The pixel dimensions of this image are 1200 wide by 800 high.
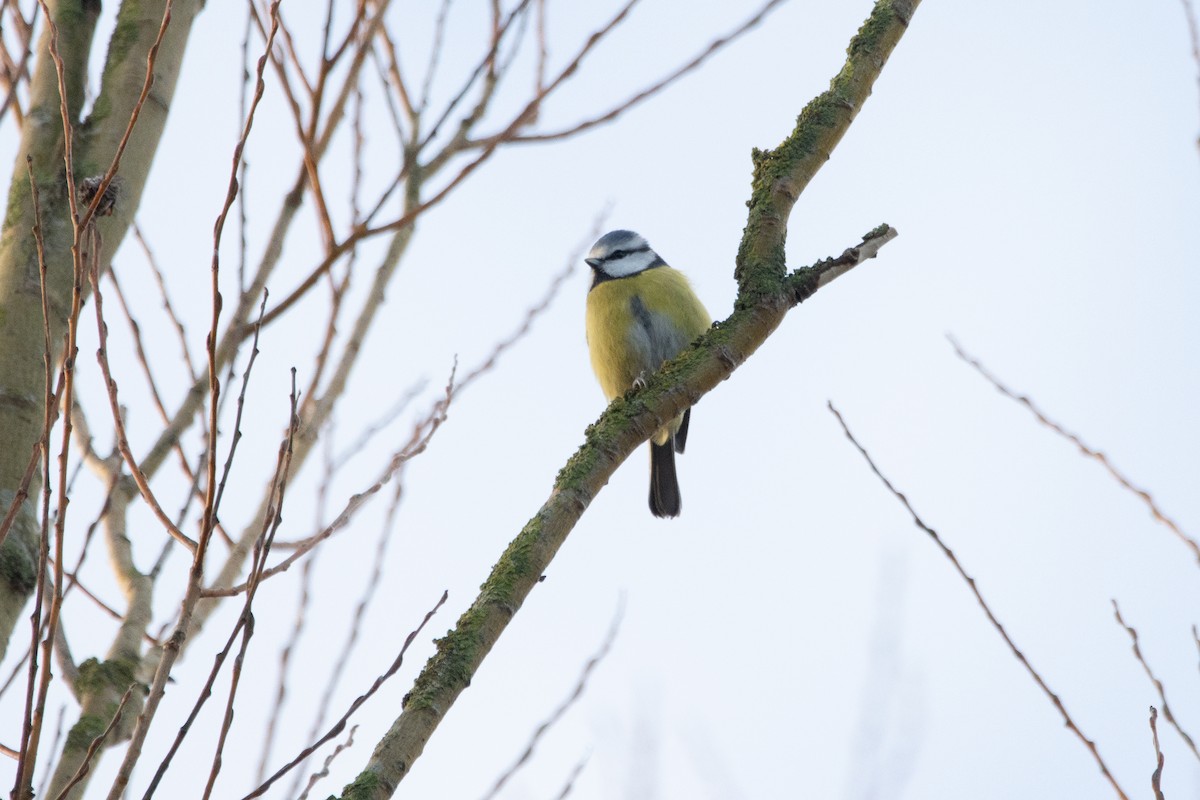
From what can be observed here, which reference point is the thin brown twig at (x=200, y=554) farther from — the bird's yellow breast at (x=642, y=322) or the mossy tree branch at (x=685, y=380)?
the bird's yellow breast at (x=642, y=322)

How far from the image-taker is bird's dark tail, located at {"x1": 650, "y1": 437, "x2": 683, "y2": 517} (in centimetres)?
574

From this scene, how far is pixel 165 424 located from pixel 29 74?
70 cm

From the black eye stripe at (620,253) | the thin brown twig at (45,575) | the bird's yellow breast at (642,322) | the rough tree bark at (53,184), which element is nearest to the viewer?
the thin brown twig at (45,575)

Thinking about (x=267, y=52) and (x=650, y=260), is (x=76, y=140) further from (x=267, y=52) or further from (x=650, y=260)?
(x=650, y=260)

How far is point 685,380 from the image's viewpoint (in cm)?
218

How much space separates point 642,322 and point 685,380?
2979mm

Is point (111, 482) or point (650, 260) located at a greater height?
point (650, 260)

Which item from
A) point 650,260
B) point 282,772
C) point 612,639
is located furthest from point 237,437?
point 650,260

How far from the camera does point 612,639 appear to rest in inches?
110

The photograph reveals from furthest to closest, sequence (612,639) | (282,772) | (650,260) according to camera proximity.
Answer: (650,260) < (612,639) < (282,772)

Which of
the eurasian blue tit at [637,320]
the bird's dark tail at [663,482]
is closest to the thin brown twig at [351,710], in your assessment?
the eurasian blue tit at [637,320]

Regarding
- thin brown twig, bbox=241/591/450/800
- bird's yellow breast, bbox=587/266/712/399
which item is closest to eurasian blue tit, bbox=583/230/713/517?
bird's yellow breast, bbox=587/266/712/399

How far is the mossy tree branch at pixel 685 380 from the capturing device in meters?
1.58

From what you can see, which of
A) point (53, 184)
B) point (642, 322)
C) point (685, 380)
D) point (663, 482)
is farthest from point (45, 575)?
point (663, 482)
